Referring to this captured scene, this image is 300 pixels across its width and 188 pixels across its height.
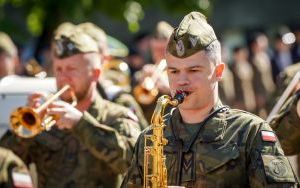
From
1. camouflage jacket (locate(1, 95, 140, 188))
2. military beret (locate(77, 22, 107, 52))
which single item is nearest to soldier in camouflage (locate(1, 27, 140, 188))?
camouflage jacket (locate(1, 95, 140, 188))

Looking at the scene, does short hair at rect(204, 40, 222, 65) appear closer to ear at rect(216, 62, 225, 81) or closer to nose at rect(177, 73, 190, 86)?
ear at rect(216, 62, 225, 81)

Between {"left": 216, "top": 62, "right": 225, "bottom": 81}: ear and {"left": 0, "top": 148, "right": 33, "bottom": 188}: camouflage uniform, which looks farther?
{"left": 0, "top": 148, "right": 33, "bottom": 188}: camouflage uniform

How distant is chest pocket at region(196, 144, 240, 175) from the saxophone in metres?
0.21

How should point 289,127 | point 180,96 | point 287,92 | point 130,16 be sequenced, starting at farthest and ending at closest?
point 130,16 < point 287,92 < point 289,127 < point 180,96

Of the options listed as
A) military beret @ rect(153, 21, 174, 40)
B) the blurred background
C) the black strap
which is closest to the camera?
the black strap

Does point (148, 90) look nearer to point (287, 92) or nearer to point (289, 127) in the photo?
point (287, 92)

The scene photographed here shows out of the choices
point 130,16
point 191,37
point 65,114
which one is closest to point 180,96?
point 191,37

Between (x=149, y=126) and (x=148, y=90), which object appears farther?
(x=148, y=90)

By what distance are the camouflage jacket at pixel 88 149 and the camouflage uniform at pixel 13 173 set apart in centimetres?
8

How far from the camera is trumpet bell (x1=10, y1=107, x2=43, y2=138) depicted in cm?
841

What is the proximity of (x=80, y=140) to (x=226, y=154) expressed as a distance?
2.08 meters

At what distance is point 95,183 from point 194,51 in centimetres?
235

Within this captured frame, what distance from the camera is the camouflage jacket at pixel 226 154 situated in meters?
6.28

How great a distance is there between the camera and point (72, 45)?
8.78 meters
